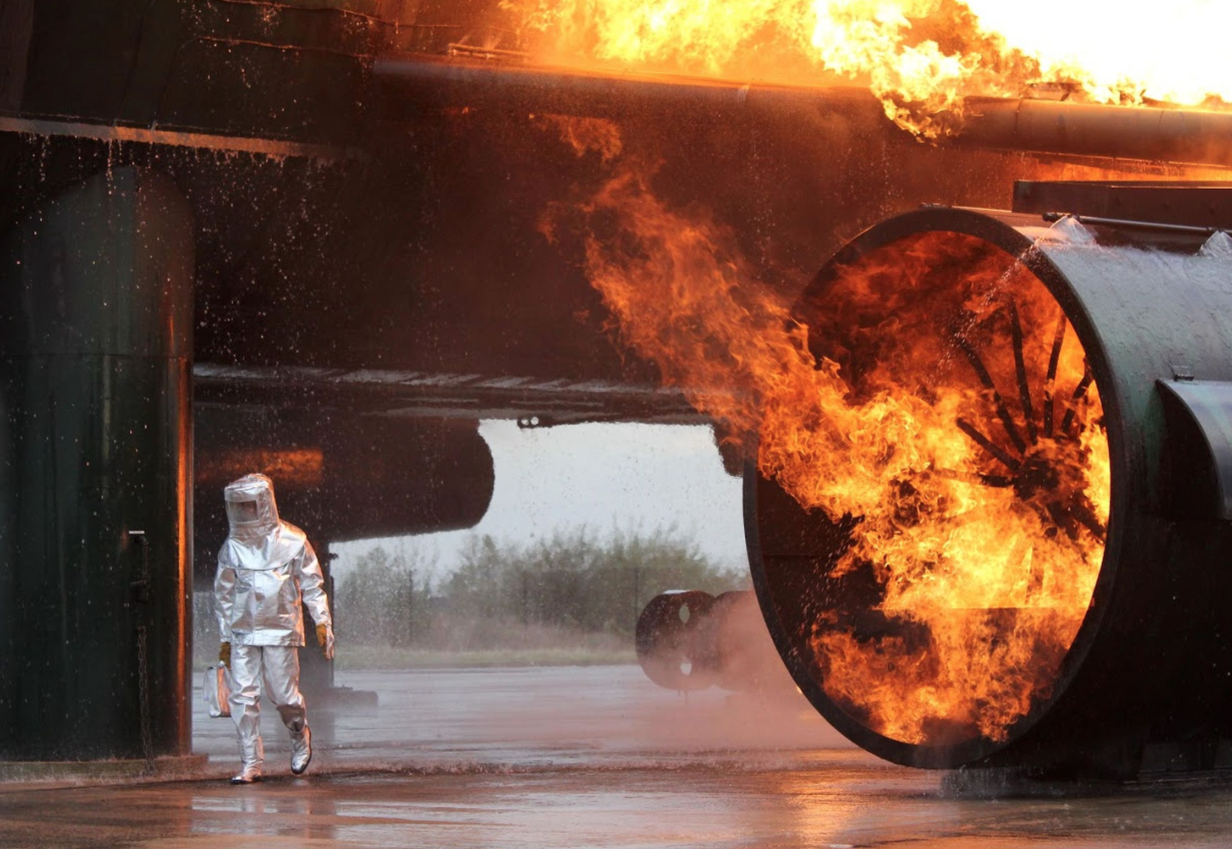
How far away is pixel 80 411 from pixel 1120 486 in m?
6.49

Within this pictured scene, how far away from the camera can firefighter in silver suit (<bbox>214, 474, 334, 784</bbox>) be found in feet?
39.9

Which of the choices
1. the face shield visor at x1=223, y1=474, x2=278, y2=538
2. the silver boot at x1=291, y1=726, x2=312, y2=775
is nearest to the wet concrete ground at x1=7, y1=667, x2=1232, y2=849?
the silver boot at x1=291, y1=726, x2=312, y2=775

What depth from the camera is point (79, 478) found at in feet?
40.3

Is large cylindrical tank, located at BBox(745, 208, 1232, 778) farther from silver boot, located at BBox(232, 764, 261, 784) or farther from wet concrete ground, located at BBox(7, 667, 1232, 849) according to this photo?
→ silver boot, located at BBox(232, 764, 261, 784)

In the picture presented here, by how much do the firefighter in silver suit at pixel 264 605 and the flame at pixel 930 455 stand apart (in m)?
2.93

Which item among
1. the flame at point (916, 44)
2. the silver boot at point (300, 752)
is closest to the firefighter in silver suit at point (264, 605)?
the silver boot at point (300, 752)

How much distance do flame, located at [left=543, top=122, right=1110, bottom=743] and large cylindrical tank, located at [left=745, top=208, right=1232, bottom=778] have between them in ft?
0.05

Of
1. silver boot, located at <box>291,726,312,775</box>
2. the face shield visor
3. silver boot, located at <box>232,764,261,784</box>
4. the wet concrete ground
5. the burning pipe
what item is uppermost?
the burning pipe

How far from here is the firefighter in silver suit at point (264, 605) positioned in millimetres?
12164

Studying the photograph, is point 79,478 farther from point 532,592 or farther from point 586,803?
point 532,592

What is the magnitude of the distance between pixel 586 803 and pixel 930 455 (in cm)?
336

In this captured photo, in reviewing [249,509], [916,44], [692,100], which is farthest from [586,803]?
[916,44]

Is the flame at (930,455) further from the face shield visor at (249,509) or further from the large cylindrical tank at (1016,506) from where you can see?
the face shield visor at (249,509)

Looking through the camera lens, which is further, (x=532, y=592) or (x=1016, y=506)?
(x=532, y=592)
